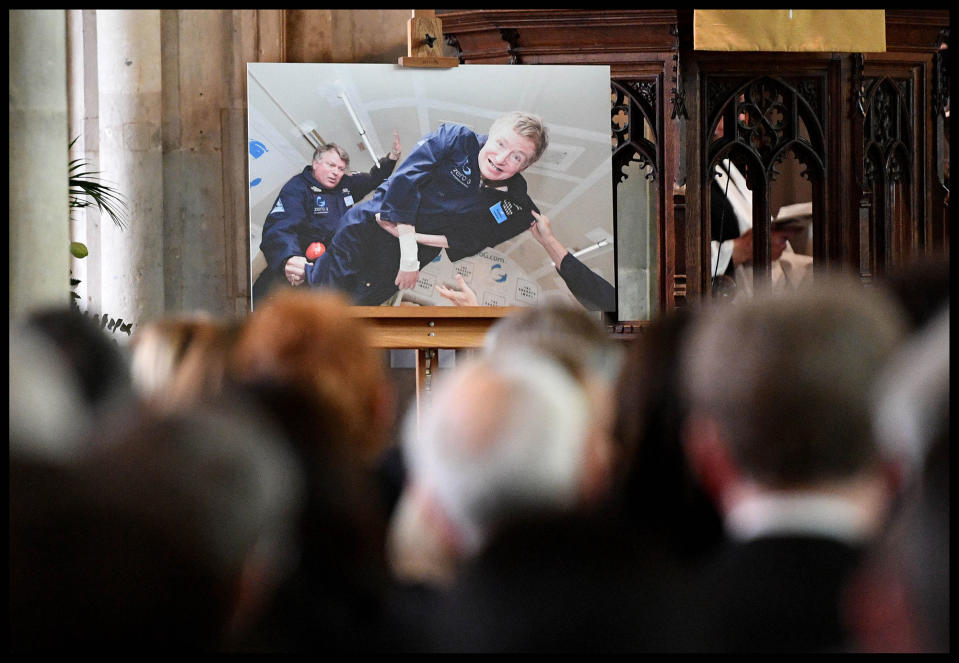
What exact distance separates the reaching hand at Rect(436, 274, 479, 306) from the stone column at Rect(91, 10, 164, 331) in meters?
1.86

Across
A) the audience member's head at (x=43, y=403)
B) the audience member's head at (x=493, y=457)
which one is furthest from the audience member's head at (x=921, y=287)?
the audience member's head at (x=43, y=403)

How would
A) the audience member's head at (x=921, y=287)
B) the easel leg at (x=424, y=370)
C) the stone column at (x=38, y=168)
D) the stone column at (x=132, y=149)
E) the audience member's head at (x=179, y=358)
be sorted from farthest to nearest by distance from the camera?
the stone column at (x=132, y=149)
the easel leg at (x=424, y=370)
the stone column at (x=38, y=168)
the audience member's head at (x=179, y=358)
the audience member's head at (x=921, y=287)

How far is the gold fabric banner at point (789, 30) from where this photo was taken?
6020 millimetres

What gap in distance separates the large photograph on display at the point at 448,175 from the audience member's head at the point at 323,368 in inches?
173

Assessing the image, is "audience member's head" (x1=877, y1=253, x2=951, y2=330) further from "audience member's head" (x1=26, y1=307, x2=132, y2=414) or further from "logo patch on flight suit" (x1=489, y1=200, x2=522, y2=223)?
"logo patch on flight suit" (x1=489, y1=200, x2=522, y2=223)

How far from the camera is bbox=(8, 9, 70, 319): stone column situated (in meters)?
2.62

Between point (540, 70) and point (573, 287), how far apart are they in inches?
46.3

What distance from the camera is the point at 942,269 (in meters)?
1.63

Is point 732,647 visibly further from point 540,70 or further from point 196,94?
point 196,94

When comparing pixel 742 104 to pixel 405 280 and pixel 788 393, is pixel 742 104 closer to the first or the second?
pixel 405 280

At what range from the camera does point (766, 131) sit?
21.9ft

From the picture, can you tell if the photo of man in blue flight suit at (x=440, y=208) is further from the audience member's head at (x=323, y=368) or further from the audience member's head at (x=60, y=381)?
the audience member's head at (x=323, y=368)

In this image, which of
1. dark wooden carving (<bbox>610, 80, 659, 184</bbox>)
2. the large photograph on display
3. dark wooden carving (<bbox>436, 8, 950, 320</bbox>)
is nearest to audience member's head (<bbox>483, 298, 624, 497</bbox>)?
the large photograph on display

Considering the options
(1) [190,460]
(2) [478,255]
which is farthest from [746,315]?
(2) [478,255]
